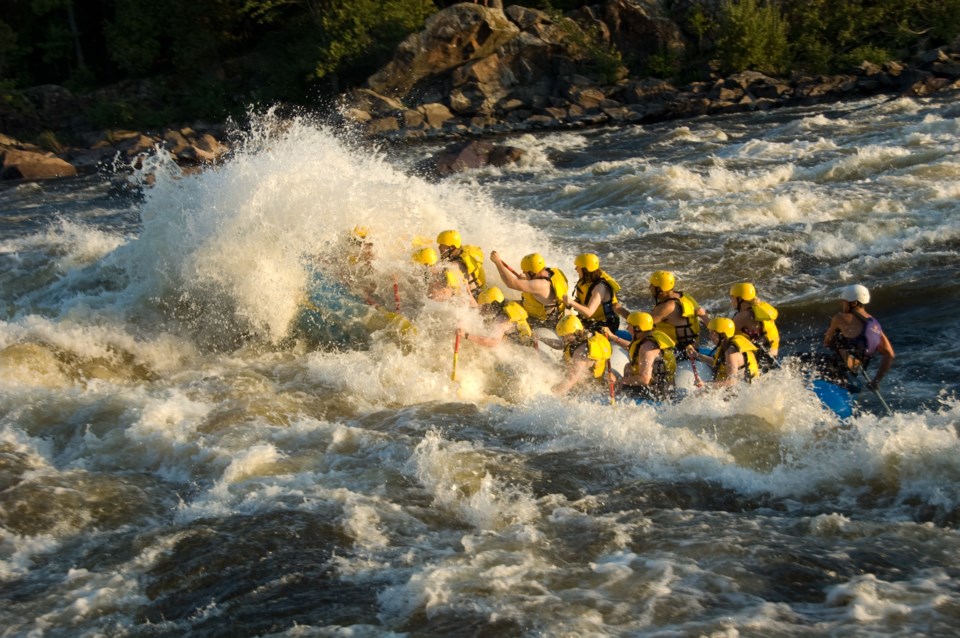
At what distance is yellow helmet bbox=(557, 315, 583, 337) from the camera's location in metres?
9.19

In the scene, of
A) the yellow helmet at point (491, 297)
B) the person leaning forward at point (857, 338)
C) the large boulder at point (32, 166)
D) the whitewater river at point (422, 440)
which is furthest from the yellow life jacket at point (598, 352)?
the large boulder at point (32, 166)

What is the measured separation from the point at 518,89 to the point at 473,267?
1934cm

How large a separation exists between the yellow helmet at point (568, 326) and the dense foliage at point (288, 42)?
2191cm

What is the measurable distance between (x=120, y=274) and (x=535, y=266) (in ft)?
18.0

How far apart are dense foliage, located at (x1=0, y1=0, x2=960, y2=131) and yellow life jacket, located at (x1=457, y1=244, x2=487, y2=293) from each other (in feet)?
65.6

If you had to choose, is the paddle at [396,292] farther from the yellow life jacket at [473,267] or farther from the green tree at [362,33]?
the green tree at [362,33]

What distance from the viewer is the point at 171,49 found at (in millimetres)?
35969

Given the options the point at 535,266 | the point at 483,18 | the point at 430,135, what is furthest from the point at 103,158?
the point at 535,266

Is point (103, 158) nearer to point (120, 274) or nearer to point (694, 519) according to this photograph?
point (120, 274)

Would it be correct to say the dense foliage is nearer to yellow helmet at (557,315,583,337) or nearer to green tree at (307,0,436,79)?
green tree at (307,0,436,79)

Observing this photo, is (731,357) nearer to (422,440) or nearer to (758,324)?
(758,324)

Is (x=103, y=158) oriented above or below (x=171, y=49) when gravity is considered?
below

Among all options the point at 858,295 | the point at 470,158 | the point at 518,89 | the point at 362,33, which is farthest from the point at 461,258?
the point at 362,33

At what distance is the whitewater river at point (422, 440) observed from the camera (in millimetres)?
5934
